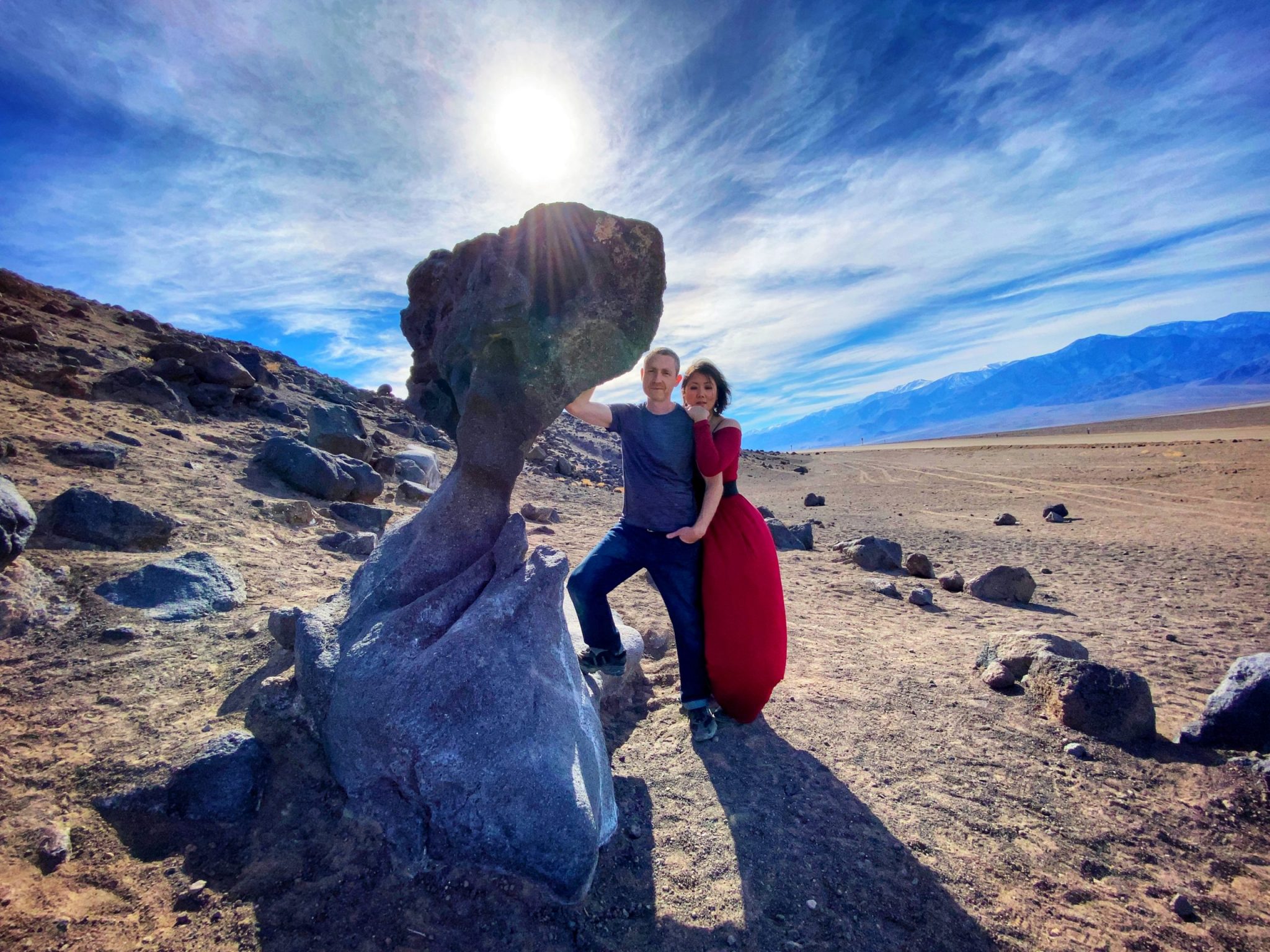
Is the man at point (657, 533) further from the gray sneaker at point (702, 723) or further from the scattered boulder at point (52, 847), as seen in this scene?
the scattered boulder at point (52, 847)

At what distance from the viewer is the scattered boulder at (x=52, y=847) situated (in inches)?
89.3

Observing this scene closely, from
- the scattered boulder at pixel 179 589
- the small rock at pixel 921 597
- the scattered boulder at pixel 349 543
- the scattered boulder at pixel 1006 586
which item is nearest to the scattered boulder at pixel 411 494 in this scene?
the scattered boulder at pixel 349 543

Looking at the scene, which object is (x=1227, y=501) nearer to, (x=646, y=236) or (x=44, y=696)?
(x=646, y=236)

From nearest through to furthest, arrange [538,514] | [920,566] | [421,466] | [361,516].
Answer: [361,516] → [920,566] → [538,514] → [421,466]

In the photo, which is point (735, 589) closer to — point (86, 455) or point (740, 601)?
point (740, 601)

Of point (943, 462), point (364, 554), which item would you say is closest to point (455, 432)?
point (364, 554)

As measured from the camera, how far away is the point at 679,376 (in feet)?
12.5

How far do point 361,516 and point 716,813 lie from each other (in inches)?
250

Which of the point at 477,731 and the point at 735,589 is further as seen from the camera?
the point at 735,589

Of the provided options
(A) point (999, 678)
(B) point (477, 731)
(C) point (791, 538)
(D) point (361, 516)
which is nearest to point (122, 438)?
(D) point (361, 516)

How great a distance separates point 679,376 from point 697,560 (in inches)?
49.2

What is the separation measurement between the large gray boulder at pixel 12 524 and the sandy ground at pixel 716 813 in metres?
0.40

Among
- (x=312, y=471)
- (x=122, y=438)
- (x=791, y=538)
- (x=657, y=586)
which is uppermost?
(x=122, y=438)

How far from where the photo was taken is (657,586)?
12.3 feet
